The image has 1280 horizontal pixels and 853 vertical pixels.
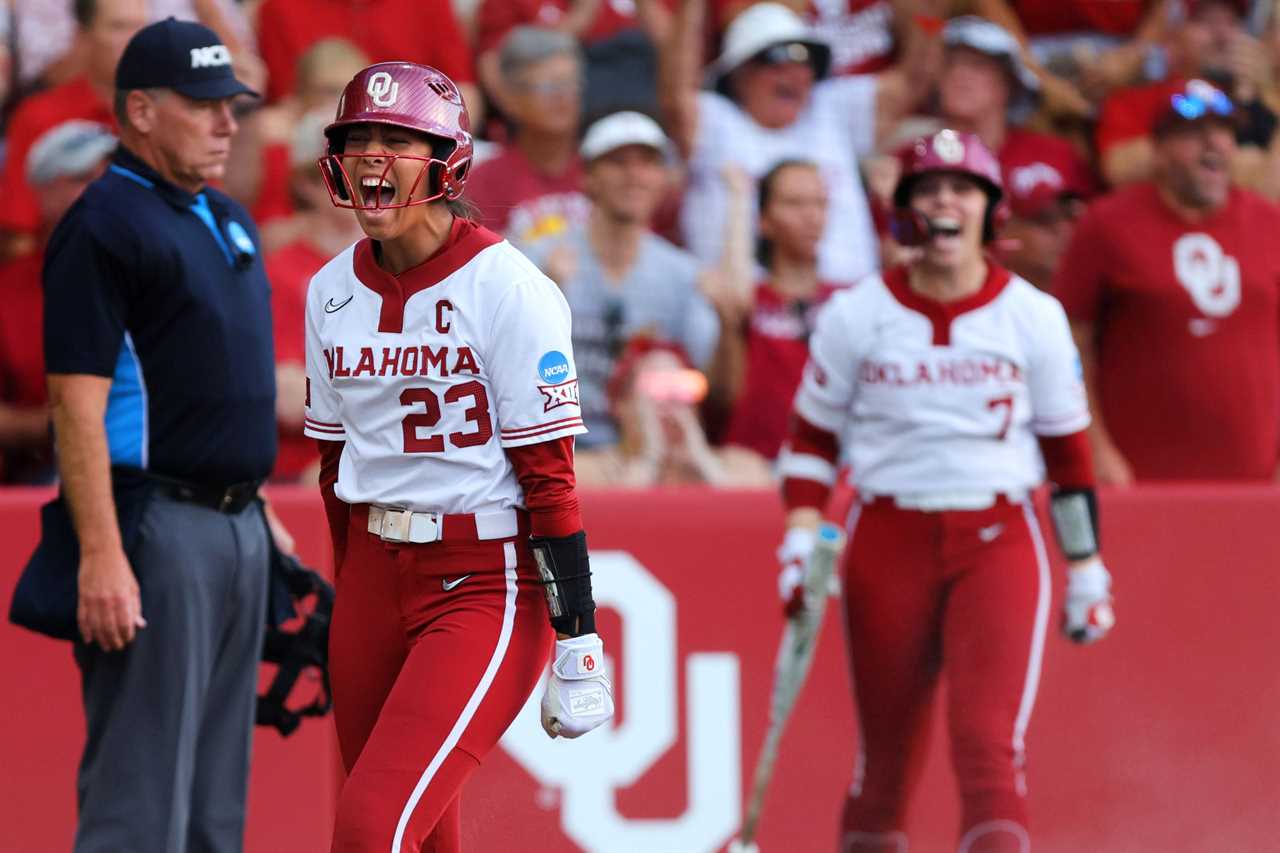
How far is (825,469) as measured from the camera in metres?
6.22

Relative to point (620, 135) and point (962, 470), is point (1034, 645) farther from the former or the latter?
point (620, 135)

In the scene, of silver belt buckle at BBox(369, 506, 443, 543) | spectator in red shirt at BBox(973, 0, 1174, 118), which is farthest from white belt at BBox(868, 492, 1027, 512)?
spectator in red shirt at BBox(973, 0, 1174, 118)

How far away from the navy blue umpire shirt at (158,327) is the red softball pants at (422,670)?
70 centimetres

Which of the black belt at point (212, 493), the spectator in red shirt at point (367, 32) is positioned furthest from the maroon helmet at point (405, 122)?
the spectator in red shirt at point (367, 32)

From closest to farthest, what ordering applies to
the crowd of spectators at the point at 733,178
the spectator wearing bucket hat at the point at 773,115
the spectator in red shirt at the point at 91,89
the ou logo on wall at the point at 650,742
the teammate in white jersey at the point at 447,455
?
1. the teammate in white jersey at the point at 447,455
2. the ou logo on wall at the point at 650,742
3. the crowd of spectators at the point at 733,178
4. the spectator in red shirt at the point at 91,89
5. the spectator wearing bucket hat at the point at 773,115

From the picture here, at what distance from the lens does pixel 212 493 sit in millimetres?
4922

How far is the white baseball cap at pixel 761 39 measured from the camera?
8.64 m

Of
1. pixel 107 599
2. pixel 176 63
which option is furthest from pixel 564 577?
pixel 176 63

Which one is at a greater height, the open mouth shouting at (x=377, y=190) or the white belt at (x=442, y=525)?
the open mouth shouting at (x=377, y=190)

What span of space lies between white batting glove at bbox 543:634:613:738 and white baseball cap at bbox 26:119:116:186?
143 inches

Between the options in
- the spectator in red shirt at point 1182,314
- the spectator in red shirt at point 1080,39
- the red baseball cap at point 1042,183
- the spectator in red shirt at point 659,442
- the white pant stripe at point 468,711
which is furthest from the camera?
the spectator in red shirt at point 1080,39

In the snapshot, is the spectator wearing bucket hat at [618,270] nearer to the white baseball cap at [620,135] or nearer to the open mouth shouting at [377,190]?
the white baseball cap at [620,135]

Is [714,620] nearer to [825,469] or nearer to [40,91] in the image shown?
[825,469]

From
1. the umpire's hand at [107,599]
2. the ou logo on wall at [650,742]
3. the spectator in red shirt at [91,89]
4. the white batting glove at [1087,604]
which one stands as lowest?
the ou logo on wall at [650,742]
